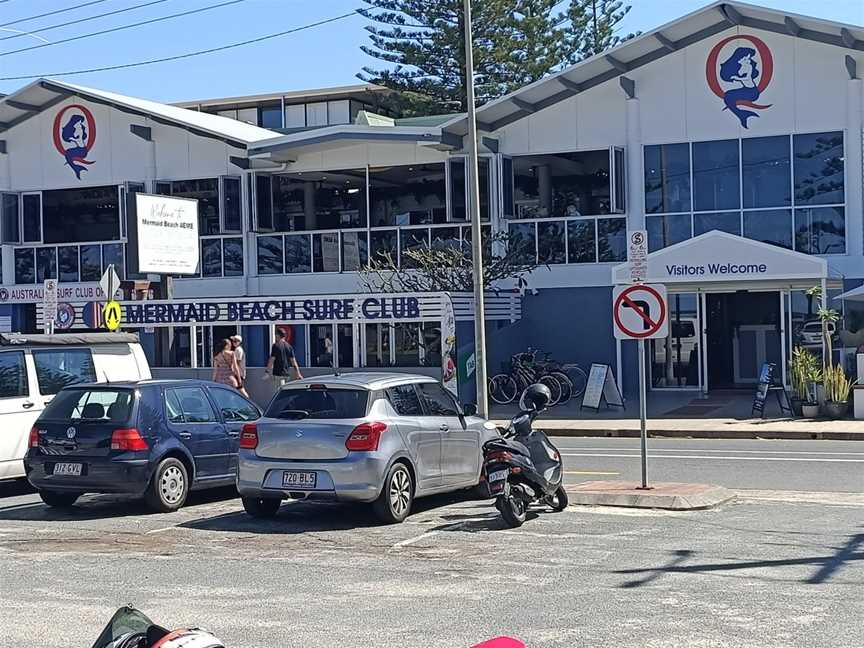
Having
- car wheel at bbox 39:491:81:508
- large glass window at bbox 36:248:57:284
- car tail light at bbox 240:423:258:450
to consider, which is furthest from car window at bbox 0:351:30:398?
large glass window at bbox 36:248:57:284

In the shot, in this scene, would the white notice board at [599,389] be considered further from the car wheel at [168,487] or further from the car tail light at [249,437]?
the car tail light at [249,437]

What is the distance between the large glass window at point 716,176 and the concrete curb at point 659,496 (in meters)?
17.0

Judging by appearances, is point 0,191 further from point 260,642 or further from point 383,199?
point 260,642

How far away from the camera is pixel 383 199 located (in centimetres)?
3556

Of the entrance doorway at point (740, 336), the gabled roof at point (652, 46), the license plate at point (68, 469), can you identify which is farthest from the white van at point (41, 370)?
the entrance doorway at point (740, 336)

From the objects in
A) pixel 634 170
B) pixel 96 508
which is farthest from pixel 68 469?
pixel 634 170

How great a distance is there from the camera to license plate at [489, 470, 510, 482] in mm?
11633

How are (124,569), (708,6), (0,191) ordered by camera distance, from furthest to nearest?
(0,191), (708,6), (124,569)

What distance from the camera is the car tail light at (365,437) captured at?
11891mm

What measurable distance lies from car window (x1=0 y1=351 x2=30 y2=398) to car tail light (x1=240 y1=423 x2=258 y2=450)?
3.74 metres

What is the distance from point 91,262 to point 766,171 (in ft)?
66.2

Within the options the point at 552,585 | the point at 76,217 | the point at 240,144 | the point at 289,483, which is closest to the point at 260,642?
the point at 552,585

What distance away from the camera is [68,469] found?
13070 mm

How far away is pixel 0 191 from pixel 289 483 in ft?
96.7
